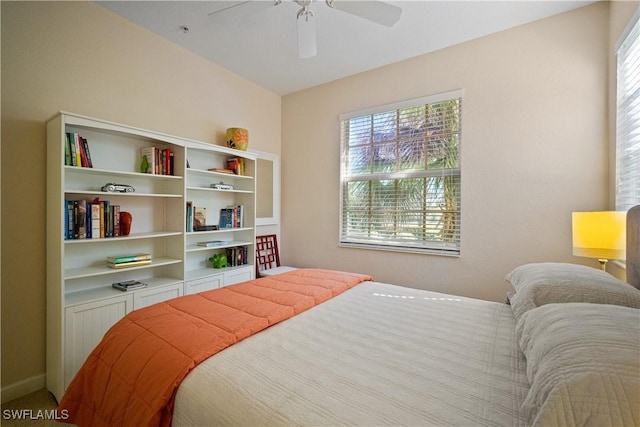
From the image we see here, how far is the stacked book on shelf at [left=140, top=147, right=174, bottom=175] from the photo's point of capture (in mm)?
2522

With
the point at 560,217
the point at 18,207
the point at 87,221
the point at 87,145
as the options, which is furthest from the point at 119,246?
the point at 560,217

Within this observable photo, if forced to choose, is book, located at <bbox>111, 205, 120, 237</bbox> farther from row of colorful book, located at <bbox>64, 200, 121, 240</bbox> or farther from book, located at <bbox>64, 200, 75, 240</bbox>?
book, located at <bbox>64, 200, 75, 240</bbox>

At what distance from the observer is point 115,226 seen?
227 centimetres

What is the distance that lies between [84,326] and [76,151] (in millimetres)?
1224

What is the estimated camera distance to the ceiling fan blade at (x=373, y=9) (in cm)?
168

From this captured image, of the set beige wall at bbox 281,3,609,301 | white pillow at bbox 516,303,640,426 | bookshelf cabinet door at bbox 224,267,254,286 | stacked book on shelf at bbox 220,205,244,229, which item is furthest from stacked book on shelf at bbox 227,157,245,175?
white pillow at bbox 516,303,640,426

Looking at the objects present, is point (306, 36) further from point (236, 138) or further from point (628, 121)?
point (628, 121)

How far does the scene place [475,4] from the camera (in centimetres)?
223

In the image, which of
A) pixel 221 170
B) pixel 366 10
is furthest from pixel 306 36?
pixel 221 170

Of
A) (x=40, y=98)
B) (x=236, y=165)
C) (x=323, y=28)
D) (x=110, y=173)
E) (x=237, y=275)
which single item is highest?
(x=323, y=28)

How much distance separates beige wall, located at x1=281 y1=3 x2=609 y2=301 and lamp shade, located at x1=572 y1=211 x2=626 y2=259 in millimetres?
507

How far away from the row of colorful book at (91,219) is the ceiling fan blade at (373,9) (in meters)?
2.17

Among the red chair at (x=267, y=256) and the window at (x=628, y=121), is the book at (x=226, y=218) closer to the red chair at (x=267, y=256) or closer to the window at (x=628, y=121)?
the red chair at (x=267, y=256)

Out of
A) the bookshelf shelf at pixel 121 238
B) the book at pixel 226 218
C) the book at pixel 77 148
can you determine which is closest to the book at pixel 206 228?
the book at pixel 226 218
